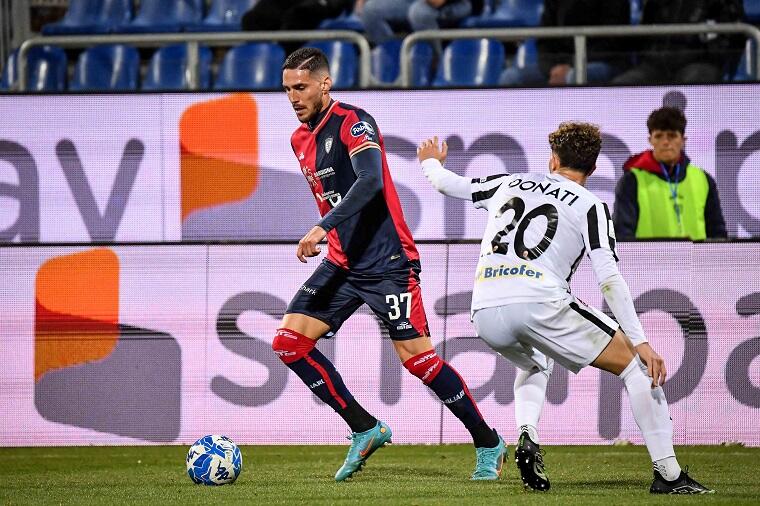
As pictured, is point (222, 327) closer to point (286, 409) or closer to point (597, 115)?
A: point (286, 409)

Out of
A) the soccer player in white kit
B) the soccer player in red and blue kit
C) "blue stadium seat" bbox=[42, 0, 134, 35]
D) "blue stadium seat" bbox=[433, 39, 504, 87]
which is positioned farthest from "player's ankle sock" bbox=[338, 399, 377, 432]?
"blue stadium seat" bbox=[42, 0, 134, 35]

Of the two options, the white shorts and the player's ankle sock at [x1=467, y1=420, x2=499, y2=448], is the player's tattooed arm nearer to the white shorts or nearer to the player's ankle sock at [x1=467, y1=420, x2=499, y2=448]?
the white shorts

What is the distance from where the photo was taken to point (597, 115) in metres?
10.0

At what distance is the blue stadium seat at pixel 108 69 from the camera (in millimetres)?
12086

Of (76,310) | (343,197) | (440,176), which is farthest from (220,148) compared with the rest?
(440,176)

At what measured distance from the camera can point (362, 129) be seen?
6.50 m

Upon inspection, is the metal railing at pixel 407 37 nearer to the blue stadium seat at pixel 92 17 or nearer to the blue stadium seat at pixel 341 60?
the blue stadium seat at pixel 341 60

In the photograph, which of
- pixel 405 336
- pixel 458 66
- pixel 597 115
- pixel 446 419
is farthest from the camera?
pixel 458 66

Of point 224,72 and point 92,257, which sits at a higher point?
point 224,72

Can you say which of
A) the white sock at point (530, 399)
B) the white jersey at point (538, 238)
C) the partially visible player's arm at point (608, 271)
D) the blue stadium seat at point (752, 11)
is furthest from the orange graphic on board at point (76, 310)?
the blue stadium seat at point (752, 11)

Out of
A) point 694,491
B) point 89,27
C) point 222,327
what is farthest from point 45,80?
point 694,491

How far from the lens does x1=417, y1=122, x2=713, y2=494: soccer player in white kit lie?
218 inches

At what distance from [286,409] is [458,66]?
4258 mm

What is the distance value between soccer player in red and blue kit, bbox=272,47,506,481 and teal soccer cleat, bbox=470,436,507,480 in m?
0.03
